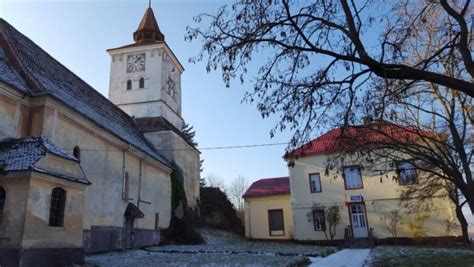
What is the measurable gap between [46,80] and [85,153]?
4014 millimetres

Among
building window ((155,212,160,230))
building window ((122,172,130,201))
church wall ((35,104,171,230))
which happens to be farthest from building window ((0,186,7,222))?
building window ((155,212,160,230))

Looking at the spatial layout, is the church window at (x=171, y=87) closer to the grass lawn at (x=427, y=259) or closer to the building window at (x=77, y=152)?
the building window at (x=77, y=152)

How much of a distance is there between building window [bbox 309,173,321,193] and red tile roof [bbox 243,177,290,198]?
3.67 meters

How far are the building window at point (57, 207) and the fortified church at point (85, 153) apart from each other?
0.10ft

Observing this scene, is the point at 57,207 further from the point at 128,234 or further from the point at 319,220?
the point at 319,220

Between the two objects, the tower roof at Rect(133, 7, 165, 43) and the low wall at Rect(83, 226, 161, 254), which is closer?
the low wall at Rect(83, 226, 161, 254)

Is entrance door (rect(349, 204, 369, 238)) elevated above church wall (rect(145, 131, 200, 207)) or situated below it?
below

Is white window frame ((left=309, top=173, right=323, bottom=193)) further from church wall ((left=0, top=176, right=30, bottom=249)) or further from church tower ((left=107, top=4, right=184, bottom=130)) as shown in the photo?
church wall ((left=0, top=176, right=30, bottom=249))

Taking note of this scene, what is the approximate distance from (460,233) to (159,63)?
26.5 metres

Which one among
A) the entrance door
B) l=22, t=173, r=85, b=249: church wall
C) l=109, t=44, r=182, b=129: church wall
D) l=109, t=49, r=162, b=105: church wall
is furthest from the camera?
l=109, t=49, r=162, b=105: church wall

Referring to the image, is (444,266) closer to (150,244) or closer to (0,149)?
(0,149)

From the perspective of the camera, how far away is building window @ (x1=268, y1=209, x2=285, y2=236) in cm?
3159

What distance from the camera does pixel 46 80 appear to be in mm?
18109


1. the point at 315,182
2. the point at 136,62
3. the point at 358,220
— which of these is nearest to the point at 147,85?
the point at 136,62
